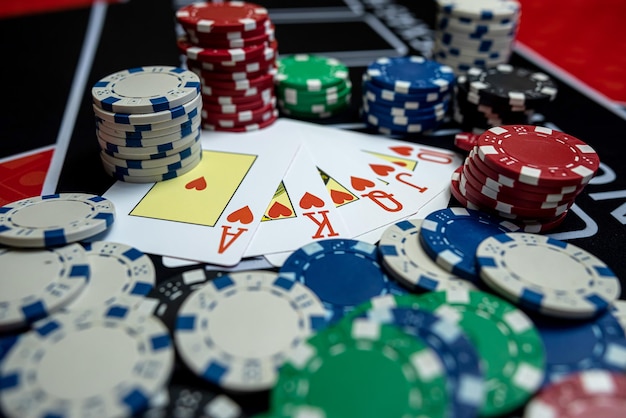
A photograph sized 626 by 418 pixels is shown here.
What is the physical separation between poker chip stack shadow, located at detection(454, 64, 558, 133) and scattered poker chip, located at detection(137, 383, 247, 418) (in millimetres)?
2223

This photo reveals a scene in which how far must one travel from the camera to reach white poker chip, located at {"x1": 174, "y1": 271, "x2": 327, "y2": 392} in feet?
5.73

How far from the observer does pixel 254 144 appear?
3117mm

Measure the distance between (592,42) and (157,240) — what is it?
13.5 ft

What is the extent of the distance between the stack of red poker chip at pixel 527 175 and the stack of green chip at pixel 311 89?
108 centimetres

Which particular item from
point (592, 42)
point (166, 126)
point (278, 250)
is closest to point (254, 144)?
point (166, 126)

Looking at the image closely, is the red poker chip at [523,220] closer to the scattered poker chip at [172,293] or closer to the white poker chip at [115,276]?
the scattered poker chip at [172,293]

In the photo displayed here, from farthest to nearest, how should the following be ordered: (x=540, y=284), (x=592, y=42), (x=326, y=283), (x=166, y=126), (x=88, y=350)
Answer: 1. (x=592, y=42)
2. (x=166, y=126)
3. (x=326, y=283)
4. (x=540, y=284)
5. (x=88, y=350)

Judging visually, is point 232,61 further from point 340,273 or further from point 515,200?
point 515,200

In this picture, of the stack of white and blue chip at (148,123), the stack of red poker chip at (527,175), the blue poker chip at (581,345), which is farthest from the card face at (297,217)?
the blue poker chip at (581,345)

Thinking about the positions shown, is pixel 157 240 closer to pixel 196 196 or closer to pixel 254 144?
pixel 196 196

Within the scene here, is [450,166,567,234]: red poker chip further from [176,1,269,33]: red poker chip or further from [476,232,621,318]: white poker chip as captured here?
[176,1,269,33]: red poker chip

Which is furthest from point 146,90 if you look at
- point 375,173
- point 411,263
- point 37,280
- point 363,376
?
point 363,376

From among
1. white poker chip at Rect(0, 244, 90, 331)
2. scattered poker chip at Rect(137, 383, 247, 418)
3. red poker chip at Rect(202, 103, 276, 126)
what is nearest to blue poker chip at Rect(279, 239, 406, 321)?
scattered poker chip at Rect(137, 383, 247, 418)

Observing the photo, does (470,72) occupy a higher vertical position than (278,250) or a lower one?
higher
